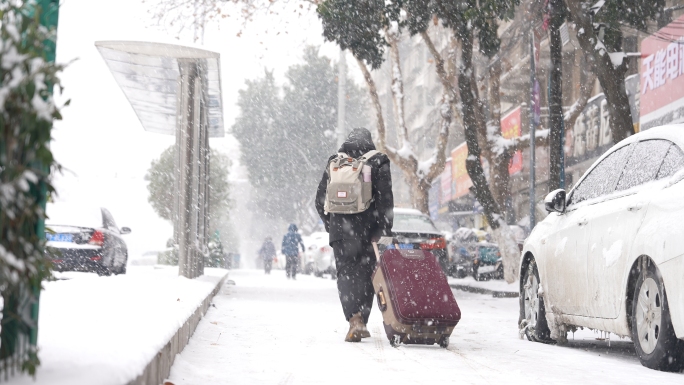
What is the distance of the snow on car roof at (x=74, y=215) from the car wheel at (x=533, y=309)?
856 cm

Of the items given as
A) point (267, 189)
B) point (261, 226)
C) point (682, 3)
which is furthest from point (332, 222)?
point (261, 226)

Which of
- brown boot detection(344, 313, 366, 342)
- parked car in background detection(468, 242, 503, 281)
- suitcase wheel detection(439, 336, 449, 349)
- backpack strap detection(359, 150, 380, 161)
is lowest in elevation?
suitcase wheel detection(439, 336, 449, 349)

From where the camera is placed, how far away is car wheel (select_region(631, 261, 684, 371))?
571cm

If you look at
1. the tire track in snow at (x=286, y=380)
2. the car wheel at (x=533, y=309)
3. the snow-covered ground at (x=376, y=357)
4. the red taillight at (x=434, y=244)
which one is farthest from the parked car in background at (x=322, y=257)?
the tire track in snow at (x=286, y=380)

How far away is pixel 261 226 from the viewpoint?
74.2 metres

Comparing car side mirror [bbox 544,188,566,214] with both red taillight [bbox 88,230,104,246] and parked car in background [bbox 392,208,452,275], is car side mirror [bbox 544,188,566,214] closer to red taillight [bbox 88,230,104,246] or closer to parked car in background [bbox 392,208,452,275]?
parked car in background [bbox 392,208,452,275]

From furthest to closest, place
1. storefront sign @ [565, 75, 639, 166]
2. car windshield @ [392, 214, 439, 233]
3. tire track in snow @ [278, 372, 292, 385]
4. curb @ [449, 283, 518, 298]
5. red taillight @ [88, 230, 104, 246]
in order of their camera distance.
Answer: storefront sign @ [565, 75, 639, 166]
car windshield @ [392, 214, 439, 233]
curb @ [449, 283, 518, 298]
red taillight @ [88, 230, 104, 246]
tire track in snow @ [278, 372, 292, 385]

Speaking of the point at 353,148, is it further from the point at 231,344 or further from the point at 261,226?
the point at 261,226

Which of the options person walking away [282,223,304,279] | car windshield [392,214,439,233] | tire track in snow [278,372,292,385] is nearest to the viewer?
tire track in snow [278,372,292,385]

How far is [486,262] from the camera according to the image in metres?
22.7

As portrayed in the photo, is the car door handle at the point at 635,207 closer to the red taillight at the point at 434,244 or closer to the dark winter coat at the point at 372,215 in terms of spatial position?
the dark winter coat at the point at 372,215

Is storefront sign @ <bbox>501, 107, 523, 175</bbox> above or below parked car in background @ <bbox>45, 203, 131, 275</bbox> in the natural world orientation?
above

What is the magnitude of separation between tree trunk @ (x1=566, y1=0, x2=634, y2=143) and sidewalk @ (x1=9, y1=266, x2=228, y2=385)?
691cm

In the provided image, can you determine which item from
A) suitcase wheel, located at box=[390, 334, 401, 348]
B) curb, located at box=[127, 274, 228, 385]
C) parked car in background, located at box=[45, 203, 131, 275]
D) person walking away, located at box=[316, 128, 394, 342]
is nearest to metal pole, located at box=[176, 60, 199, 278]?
parked car in background, located at box=[45, 203, 131, 275]
